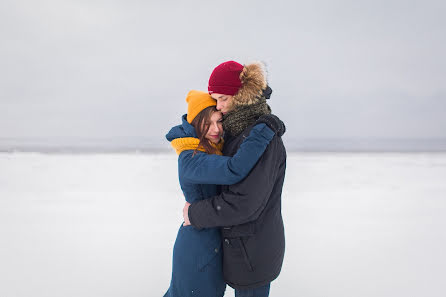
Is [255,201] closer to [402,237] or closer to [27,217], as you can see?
[402,237]

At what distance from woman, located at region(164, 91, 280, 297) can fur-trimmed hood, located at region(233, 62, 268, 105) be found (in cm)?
19

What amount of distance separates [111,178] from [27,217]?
13.0ft

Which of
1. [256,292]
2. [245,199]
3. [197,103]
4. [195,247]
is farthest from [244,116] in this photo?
[256,292]

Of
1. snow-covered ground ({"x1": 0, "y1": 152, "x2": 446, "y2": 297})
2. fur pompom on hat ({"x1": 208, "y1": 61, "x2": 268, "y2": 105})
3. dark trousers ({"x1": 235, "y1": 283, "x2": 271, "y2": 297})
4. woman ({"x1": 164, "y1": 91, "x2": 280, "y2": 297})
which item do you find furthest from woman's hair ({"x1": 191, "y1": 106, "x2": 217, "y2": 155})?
snow-covered ground ({"x1": 0, "y1": 152, "x2": 446, "y2": 297})

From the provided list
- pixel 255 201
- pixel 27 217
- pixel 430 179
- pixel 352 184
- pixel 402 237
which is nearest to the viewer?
pixel 255 201

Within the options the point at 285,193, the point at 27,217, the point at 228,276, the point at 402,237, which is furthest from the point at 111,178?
the point at 228,276

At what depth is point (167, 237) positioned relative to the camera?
4.78 metres

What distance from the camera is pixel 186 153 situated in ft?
5.43

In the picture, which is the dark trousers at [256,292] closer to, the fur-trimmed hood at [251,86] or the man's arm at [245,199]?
the man's arm at [245,199]

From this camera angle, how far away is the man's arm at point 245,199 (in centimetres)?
152

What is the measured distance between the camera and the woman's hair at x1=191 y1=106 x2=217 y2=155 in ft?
5.52

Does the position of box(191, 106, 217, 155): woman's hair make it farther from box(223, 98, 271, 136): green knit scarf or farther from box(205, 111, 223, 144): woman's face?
box(223, 98, 271, 136): green knit scarf

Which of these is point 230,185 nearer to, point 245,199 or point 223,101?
point 245,199

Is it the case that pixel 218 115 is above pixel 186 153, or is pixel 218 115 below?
above
